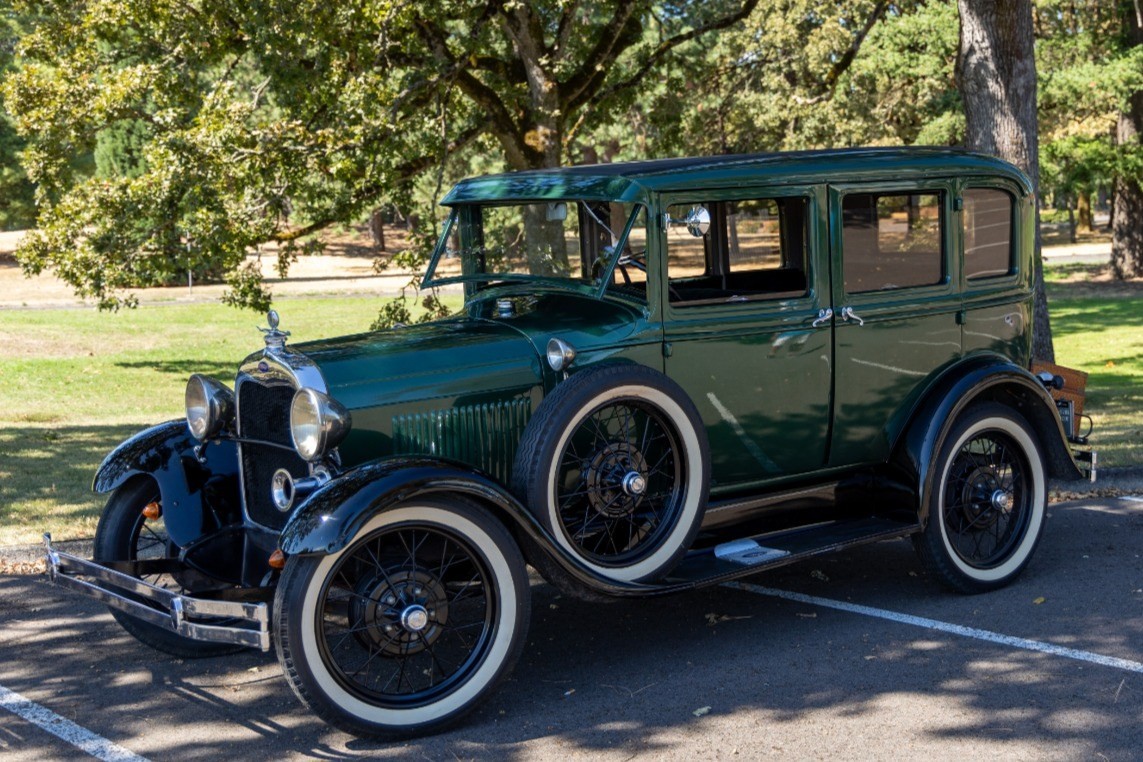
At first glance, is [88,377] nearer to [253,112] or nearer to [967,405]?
[253,112]

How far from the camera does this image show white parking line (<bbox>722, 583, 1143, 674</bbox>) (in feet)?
16.0

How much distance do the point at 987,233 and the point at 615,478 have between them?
252 cm

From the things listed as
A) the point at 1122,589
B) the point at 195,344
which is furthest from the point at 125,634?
the point at 195,344

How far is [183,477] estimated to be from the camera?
5211 mm

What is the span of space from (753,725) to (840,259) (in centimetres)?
223

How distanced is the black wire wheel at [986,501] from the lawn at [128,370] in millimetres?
2586

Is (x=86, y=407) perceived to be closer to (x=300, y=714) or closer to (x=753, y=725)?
(x=300, y=714)

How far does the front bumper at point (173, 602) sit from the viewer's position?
4.09 m

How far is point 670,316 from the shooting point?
204 inches

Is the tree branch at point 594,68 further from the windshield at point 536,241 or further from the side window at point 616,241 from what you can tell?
the side window at point 616,241

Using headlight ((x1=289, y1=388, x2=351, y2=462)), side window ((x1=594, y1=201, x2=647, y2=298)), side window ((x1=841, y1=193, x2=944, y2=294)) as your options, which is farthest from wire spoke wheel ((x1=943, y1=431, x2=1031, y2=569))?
headlight ((x1=289, y1=388, x2=351, y2=462))

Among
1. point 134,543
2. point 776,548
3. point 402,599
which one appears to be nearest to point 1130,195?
point 776,548

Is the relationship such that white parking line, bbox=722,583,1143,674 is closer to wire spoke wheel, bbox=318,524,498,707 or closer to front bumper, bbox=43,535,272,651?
wire spoke wheel, bbox=318,524,498,707

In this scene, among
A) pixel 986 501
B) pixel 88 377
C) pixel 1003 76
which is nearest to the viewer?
pixel 986 501
